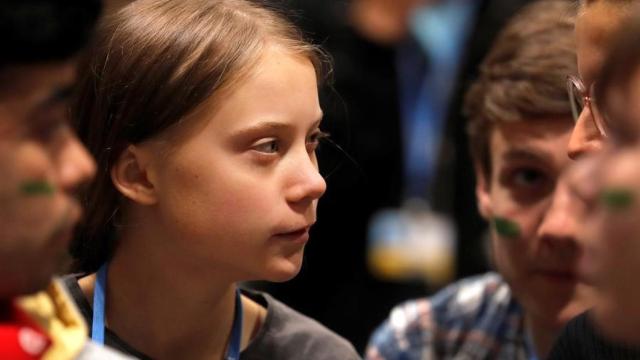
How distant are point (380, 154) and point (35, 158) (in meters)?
1.95

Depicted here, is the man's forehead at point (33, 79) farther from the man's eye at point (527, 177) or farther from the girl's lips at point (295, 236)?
the man's eye at point (527, 177)

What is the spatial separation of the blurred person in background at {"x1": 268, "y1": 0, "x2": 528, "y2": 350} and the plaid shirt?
62cm

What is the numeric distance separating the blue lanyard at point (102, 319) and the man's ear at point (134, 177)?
0.13 meters

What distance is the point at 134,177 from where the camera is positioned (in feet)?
5.15

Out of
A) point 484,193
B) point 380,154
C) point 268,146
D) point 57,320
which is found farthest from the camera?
point 380,154

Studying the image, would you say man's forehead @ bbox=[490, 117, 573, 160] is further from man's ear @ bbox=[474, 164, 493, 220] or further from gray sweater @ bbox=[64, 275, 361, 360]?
gray sweater @ bbox=[64, 275, 361, 360]

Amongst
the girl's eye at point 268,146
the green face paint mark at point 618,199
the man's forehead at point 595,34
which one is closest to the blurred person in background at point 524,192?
the man's forehead at point 595,34

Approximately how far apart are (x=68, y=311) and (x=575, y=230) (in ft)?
2.81

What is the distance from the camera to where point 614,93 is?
1.10 meters

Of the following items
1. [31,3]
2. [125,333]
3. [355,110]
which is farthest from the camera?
[355,110]

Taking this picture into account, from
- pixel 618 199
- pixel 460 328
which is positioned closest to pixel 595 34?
pixel 618 199

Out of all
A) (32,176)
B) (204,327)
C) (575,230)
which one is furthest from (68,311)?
(575,230)

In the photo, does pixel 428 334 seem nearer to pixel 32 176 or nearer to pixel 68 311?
pixel 68 311

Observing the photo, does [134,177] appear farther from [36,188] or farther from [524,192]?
[524,192]
